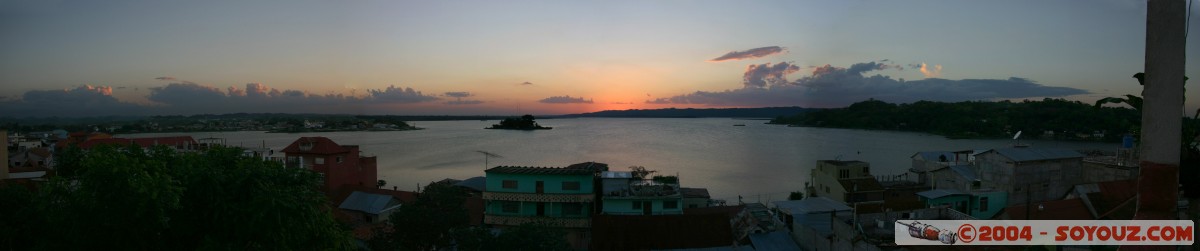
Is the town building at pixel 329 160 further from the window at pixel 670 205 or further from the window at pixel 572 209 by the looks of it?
the window at pixel 670 205

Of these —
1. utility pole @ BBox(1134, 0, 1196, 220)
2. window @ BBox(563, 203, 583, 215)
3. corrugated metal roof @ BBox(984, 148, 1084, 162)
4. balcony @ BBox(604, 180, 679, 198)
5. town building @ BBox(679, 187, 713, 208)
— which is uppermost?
utility pole @ BBox(1134, 0, 1196, 220)

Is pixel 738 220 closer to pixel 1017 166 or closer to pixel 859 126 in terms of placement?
pixel 1017 166

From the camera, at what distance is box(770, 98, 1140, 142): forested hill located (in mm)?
45688

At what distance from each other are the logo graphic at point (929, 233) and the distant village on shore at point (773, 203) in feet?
8.32

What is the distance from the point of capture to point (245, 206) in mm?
4719

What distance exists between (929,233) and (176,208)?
5.83m

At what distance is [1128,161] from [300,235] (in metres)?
12.3

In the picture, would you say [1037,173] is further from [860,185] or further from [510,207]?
[510,207]

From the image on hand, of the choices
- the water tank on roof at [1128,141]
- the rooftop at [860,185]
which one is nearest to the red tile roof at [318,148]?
the rooftop at [860,185]

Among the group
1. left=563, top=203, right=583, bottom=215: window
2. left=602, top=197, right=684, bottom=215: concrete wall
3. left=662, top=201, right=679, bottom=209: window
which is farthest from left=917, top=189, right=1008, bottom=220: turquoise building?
left=563, top=203, right=583, bottom=215: window

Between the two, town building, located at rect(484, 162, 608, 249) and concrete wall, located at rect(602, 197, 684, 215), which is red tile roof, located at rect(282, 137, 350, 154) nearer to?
town building, located at rect(484, 162, 608, 249)

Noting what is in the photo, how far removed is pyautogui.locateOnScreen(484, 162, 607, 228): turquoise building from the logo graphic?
8.26 meters

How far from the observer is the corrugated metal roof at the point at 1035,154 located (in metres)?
11.8

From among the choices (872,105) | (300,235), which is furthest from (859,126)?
(300,235)
